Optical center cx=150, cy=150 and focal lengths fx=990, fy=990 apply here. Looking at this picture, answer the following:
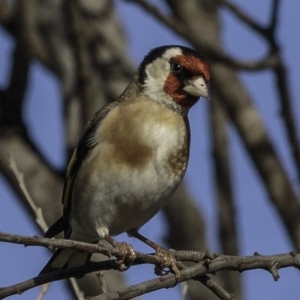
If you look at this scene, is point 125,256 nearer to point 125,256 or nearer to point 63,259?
point 125,256

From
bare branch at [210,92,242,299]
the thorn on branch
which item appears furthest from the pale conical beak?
bare branch at [210,92,242,299]

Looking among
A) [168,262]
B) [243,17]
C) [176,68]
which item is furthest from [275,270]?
[243,17]

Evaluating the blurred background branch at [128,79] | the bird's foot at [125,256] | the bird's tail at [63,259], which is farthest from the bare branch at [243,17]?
the bird's foot at [125,256]

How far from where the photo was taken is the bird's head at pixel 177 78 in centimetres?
527

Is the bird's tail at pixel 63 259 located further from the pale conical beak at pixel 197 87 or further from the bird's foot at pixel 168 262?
the pale conical beak at pixel 197 87

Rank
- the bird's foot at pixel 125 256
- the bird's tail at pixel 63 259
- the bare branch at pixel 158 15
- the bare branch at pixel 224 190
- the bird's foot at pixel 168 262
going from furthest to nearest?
the bare branch at pixel 224 190 < the bare branch at pixel 158 15 < the bird's tail at pixel 63 259 < the bird's foot at pixel 168 262 < the bird's foot at pixel 125 256

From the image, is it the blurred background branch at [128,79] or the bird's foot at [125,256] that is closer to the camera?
the bird's foot at [125,256]

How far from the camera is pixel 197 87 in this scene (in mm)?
5223

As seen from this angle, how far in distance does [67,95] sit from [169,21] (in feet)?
3.15

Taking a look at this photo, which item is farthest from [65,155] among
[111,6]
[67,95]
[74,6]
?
[111,6]

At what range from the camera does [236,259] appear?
4031 millimetres

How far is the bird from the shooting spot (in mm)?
4930

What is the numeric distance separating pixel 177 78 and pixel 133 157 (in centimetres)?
66

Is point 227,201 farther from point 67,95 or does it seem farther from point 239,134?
point 67,95
